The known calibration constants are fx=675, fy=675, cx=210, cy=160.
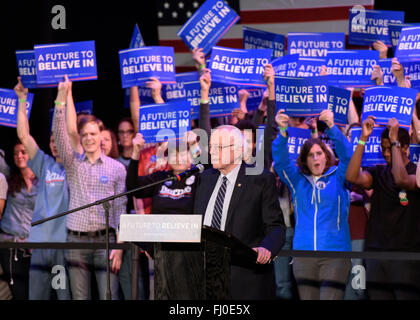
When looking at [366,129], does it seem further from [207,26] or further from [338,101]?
[207,26]

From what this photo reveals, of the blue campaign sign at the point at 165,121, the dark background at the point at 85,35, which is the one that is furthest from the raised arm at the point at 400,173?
the dark background at the point at 85,35

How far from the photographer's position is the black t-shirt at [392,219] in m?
4.50

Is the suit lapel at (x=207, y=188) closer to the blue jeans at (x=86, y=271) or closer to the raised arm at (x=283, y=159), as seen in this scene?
the raised arm at (x=283, y=159)

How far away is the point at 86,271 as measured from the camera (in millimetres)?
4797

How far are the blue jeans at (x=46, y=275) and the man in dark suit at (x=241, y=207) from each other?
1.61 metres

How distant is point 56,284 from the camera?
→ 4852 millimetres

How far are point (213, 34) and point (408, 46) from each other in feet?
5.46

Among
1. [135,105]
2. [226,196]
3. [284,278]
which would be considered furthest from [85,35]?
[226,196]

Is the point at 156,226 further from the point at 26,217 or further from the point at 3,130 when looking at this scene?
the point at 3,130

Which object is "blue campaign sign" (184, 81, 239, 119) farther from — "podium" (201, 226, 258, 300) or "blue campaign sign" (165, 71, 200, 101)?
"podium" (201, 226, 258, 300)

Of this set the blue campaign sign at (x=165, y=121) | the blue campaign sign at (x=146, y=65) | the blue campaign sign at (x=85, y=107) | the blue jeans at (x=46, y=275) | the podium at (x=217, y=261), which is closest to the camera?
the podium at (x=217, y=261)

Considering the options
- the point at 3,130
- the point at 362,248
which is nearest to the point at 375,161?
the point at 362,248

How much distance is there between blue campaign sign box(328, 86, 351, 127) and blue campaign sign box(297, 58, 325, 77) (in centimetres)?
39
